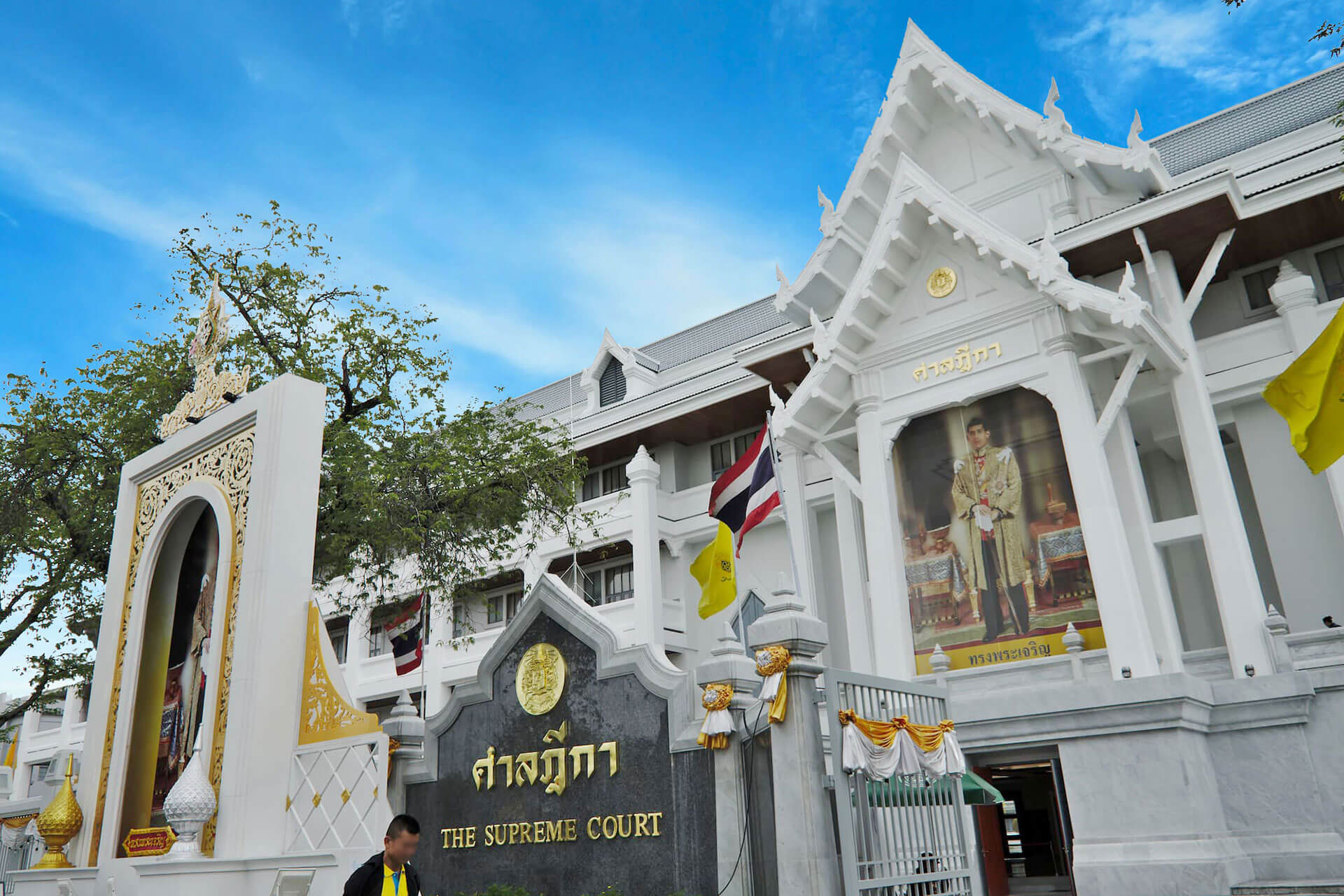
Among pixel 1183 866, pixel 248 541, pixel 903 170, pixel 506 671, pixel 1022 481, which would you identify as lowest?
pixel 1183 866

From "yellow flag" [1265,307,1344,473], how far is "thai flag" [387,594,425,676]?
15.1 metres

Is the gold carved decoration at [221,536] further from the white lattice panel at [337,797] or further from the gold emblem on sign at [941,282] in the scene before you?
the gold emblem on sign at [941,282]

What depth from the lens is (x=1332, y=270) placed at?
18.0 metres

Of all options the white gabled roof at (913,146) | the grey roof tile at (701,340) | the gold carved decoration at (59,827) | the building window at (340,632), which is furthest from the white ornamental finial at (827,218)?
the building window at (340,632)

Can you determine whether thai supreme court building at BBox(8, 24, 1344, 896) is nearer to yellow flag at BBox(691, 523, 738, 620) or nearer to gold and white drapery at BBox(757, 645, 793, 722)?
gold and white drapery at BBox(757, 645, 793, 722)

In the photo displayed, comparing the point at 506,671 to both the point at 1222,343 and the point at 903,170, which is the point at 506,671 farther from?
the point at 1222,343

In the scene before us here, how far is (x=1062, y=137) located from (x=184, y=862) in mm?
17608

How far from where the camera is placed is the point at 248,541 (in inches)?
381

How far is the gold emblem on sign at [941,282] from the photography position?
1731cm

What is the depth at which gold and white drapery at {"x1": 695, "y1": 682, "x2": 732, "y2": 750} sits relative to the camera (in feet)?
30.0

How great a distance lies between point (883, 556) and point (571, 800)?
7.91m

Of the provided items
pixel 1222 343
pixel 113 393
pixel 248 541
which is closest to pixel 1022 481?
pixel 1222 343

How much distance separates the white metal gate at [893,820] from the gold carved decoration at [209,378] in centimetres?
754

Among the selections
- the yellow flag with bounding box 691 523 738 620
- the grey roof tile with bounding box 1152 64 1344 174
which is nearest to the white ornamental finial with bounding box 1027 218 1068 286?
the yellow flag with bounding box 691 523 738 620
